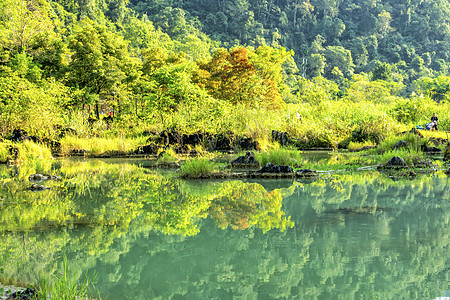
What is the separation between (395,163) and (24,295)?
9841mm

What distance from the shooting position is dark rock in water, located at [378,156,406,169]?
10578 millimetres

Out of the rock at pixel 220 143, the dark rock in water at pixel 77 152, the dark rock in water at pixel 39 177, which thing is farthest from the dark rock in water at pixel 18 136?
the rock at pixel 220 143

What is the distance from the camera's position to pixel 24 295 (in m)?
3.07

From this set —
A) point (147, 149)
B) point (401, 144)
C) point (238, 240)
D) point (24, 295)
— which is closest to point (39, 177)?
point (238, 240)

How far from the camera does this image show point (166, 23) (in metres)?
68.2

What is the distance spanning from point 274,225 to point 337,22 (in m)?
94.8

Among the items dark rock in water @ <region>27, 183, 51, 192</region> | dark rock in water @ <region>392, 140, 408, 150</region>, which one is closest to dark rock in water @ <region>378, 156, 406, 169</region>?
dark rock in water @ <region>392, 140, 408, 150</region>

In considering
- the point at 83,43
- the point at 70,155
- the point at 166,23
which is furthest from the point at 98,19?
the point at 70,155

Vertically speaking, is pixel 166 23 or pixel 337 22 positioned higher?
pixel 337 22

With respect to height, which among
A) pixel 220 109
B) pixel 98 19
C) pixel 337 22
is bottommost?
pixel 220 109

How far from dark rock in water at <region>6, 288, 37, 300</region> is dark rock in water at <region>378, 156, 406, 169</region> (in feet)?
31.4

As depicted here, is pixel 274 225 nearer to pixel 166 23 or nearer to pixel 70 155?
pixel 70 155

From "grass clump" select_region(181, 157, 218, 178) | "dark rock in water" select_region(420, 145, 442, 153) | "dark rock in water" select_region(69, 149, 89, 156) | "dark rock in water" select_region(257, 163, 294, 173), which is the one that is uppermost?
"dark rock in water" select_region(420, 145, 442, 153)

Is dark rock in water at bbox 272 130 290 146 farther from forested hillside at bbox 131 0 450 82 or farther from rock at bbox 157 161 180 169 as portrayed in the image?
forested hillside at bbox 131 0 450 82
